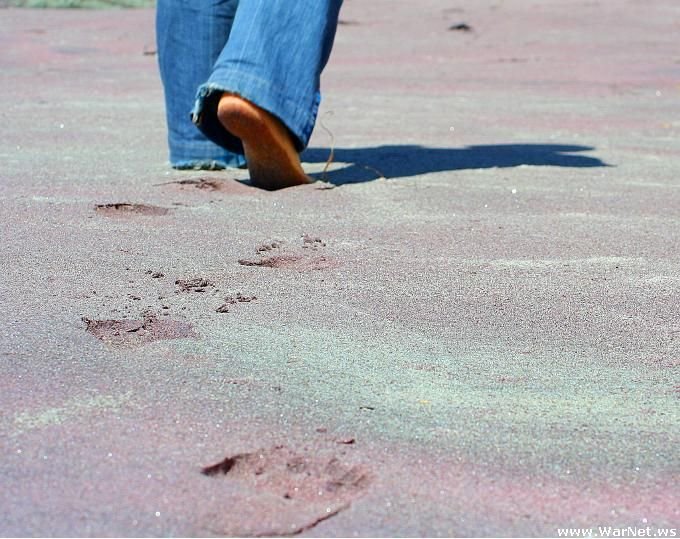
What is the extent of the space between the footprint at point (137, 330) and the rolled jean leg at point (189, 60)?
2.29 m

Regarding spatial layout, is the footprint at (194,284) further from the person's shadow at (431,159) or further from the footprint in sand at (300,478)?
the person's shadow at (431,159)

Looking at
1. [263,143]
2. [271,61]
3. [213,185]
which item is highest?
[271,61]

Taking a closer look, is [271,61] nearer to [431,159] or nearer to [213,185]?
[213,185]

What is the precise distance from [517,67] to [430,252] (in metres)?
6.54

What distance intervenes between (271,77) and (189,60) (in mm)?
689

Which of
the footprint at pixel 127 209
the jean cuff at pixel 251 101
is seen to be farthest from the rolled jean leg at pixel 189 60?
the footprint at pixel 127 209

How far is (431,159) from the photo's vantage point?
5.84 metres

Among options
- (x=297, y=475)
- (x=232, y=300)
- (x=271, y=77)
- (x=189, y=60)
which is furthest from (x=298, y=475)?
(x=189, y=60)

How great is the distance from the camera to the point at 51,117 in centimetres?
701

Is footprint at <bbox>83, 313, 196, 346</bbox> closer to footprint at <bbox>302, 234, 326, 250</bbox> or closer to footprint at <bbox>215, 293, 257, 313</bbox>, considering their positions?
footprint at <bbox>215, 293, 257, 313</bbox>

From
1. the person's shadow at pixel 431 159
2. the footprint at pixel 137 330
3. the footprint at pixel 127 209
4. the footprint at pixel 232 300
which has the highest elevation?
the footprint at pixel 137 330

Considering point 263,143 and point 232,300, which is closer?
point 232,300

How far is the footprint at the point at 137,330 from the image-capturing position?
308cm

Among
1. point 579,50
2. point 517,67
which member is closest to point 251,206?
point 517,67
